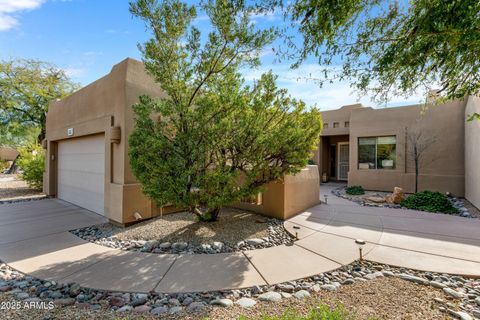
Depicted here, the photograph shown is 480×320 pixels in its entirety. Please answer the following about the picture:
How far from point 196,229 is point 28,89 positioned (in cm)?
1870

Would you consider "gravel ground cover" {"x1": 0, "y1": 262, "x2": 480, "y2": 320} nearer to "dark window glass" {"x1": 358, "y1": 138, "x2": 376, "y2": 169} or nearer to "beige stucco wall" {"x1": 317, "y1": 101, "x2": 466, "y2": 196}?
"beige stucco wall" {"x1": 317, "y1": 101, "x2": 466, "y2": 196}

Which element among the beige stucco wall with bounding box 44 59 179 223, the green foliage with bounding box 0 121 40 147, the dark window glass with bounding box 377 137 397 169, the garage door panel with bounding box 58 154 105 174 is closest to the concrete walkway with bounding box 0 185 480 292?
the beige stucco wall with bounding box 44 59 179 223

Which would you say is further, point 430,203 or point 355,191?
point 355,191

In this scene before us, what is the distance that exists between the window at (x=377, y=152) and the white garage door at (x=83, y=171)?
38.0 feet

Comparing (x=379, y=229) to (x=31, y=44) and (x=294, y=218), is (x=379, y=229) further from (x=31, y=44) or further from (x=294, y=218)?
(x=31, y=44)

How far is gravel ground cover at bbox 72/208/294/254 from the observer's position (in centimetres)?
427

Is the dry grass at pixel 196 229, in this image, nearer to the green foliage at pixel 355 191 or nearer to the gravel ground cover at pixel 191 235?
the gravel ground cover at pixel 191 235

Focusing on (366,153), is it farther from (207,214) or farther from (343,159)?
(207,214)

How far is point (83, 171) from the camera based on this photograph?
25.1 ft

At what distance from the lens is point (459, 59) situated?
3.63 meters

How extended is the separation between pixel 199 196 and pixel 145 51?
312cm

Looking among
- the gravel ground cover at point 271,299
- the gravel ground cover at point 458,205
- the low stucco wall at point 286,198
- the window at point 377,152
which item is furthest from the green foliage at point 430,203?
the gravel ground cover at point 271,299

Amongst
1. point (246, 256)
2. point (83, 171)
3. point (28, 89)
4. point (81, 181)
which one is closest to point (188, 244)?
point (246, 256)

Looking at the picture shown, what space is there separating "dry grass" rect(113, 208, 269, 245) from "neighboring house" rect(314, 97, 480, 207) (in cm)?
765
